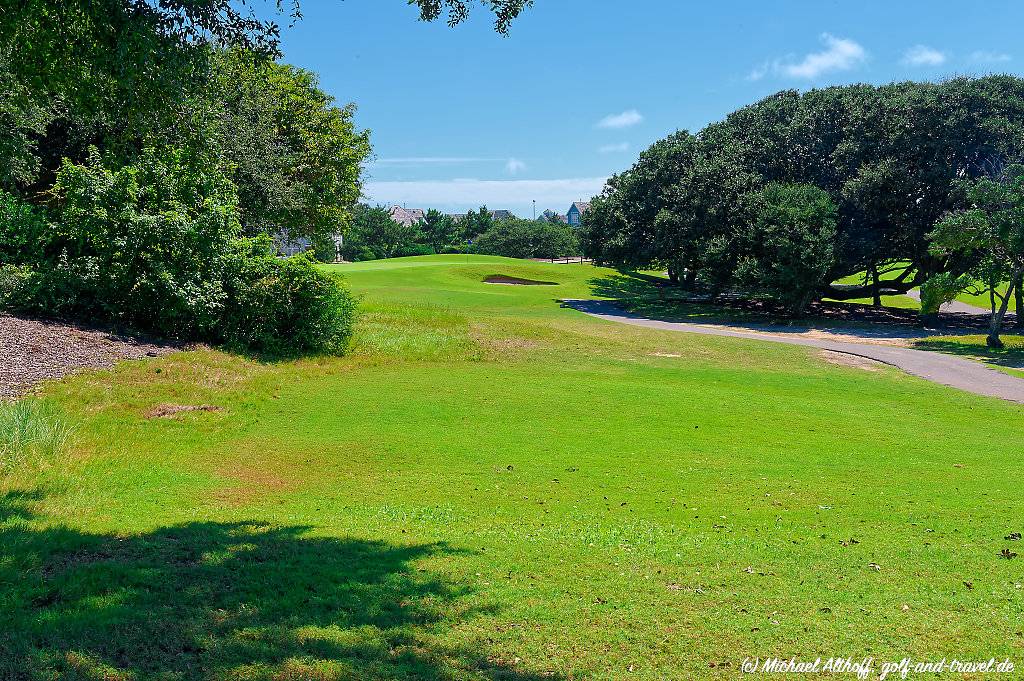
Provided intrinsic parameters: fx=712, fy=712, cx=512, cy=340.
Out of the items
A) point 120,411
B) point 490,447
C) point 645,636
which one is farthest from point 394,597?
point 120,411

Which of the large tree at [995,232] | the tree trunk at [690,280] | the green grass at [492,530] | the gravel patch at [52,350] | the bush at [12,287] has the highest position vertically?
the large tree at [995,232]

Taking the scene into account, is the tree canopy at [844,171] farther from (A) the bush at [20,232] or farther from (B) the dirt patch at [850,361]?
(A) the bush at [20,232]

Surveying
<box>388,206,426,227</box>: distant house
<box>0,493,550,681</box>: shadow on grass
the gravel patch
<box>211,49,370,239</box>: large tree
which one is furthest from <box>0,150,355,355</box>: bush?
<box>388,206,426,227</box>: distant house

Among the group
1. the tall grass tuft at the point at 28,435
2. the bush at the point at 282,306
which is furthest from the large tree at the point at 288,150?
the tall grass tuft at the point at 28,435

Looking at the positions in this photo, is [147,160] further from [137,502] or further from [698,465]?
[698,465]

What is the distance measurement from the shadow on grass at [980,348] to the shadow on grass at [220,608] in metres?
26.0

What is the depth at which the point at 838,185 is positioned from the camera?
1673 inches

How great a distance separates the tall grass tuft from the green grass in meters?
0.35

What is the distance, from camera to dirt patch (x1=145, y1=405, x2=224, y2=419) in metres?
12.9

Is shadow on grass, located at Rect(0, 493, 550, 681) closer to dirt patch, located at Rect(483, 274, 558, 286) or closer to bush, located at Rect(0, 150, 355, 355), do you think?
bush, located at Rect(0, 150, 355, 355)

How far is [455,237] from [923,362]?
89.1 meters

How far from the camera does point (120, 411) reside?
41.7 feet

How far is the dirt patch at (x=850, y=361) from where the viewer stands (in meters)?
23.7

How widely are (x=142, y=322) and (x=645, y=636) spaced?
57.8 feet
